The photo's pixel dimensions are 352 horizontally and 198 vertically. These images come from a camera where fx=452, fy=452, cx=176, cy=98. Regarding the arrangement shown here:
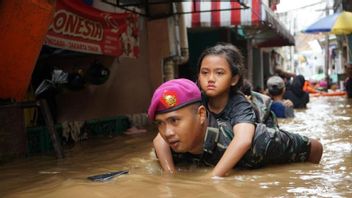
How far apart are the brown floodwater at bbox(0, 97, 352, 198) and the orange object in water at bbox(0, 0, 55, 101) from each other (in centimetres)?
82

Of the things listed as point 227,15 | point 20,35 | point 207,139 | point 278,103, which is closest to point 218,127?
point 207,139

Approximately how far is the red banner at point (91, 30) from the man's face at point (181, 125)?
2248 mm

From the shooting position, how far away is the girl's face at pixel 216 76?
3295 millimetres

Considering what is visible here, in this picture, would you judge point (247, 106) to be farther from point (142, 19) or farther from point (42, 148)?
point (142, 19)

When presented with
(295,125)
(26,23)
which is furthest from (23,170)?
(295,125)

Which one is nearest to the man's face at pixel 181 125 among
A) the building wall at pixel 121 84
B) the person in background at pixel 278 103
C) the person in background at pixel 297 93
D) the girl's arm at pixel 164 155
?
the girl's arm at pixel 164 155

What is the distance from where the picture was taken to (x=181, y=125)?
3047 millimetres

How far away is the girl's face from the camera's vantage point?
329cm

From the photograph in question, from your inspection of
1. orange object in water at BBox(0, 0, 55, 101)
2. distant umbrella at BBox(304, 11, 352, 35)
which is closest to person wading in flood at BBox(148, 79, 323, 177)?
orange object in water at BBox(0, 0, 55, 101)

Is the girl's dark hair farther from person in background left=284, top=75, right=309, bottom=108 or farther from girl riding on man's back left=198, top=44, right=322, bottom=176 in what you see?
person in background left=284, top=75, right=309, bottom=108

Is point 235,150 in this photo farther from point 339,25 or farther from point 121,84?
point 339,25

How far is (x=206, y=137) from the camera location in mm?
3305

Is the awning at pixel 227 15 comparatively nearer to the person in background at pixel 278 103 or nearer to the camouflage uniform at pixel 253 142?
the person in background at pixel 278 103

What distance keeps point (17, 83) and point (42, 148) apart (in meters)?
1.58
